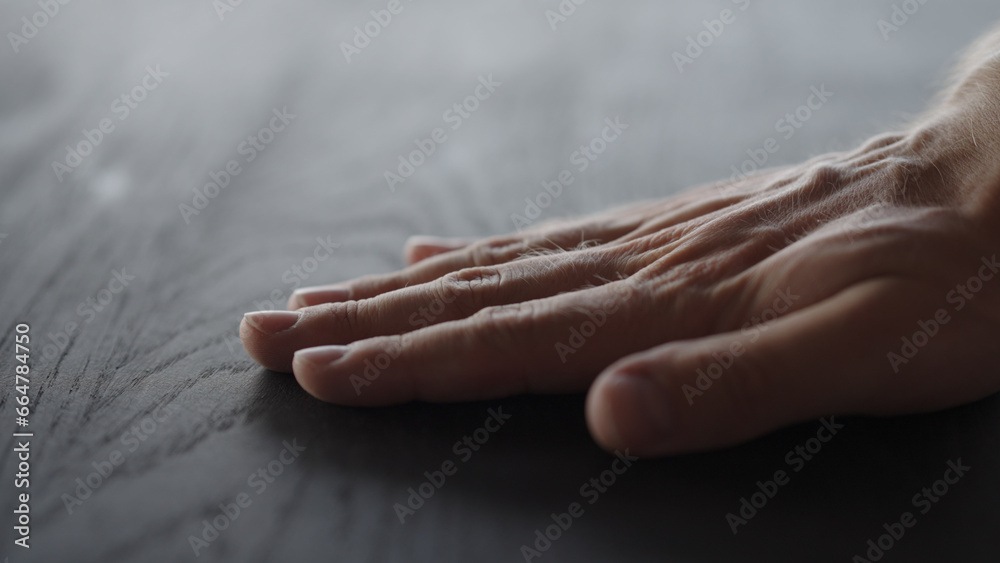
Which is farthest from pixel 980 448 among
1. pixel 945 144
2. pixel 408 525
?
pixel 408 525

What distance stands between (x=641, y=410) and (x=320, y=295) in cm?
44

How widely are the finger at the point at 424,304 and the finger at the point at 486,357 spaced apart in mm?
60

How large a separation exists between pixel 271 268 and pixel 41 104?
0.71m

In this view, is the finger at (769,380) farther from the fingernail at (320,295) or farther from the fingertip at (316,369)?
the fingernail at (320,295)

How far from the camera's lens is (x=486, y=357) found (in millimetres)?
705

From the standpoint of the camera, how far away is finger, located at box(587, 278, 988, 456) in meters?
0.58

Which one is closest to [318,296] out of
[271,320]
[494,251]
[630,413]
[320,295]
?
[320,295]

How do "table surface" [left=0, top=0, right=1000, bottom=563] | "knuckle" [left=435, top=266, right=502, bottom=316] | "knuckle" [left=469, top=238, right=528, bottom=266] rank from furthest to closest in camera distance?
"knuckle" [left=469, top=238, right=528, bottom=266] < "knuckle" [left=435, top=266, right=502, bottom=316] < "table surface" [left=0, top=0, right=1000, bottom=563]

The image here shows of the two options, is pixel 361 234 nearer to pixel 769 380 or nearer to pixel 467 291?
pixel 467 291

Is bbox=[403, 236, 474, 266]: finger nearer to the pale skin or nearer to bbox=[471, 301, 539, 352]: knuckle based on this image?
the pale skin

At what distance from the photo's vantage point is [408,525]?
0.57 meters

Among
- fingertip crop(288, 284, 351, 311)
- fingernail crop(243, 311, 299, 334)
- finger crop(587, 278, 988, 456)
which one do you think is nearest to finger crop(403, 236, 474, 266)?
fingertip crop(288, 284, 351, 311)

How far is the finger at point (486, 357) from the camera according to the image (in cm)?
70

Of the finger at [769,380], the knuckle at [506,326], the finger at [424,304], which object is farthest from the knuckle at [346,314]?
the finger at [769,380]
